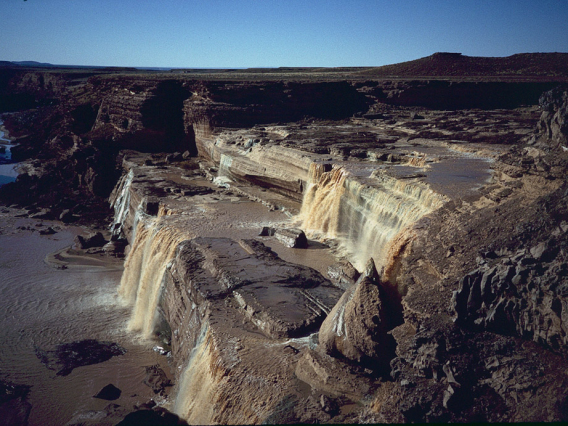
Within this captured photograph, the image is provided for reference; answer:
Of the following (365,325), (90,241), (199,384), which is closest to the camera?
(365,325)

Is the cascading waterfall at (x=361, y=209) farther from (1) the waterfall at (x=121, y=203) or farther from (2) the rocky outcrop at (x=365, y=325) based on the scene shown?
(1) the waterfall at (x=121, y=203)

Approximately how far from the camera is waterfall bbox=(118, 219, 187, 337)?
37.8ft

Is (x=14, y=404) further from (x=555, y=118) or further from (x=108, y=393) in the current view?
(x=555, y=118)

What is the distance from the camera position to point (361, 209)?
12.5m

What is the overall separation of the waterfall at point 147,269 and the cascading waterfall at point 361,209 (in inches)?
157

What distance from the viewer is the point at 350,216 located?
12938 millimetres

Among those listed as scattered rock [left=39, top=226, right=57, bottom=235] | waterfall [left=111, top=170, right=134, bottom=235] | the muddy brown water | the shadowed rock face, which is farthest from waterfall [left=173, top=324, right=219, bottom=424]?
scattered rock [left=39, top=226, right=57, bottom=235]

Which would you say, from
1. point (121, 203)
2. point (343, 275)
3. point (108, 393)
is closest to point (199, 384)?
point (108, 393)

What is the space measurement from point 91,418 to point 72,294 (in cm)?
591

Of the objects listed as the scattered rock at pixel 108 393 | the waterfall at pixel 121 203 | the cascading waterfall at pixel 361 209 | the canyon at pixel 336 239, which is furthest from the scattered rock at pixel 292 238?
the waterfall at pixel 121 203

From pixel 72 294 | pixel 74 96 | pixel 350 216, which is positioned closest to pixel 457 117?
pixel 350 216

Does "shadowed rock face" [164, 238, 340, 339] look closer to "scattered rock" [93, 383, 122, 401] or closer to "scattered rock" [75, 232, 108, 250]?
"scattered rock" [93, 383, 122, 401]

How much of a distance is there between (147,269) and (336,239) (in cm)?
492

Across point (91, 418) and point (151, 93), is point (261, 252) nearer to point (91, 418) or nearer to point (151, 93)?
point (91, 418)
